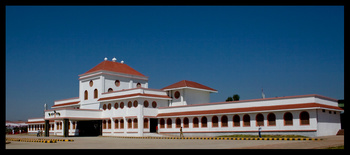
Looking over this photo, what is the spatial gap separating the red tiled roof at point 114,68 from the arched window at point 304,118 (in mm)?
26159

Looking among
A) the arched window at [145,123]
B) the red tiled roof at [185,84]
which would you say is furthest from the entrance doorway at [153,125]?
the red tiled roof at [185,84]

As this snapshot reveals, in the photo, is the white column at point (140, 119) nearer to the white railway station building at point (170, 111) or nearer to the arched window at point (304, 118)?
the white railway station building at point (170, 111)

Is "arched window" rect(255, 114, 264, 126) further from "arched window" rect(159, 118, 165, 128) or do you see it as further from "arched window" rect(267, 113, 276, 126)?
"arched window" rect(159, 118, 165, 128)

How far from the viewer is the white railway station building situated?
32656 mm

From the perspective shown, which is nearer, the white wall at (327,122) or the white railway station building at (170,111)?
the white wall at (327,122)

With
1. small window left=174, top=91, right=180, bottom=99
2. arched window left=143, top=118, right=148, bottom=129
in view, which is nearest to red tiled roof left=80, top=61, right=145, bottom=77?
small window left=174, top=91, right=180, bottom=99

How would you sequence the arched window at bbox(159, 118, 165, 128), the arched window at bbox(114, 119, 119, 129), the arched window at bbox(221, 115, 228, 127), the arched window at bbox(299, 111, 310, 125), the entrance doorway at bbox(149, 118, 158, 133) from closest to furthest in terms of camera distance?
the arched window at bbox(299, 111, 310, 125)
the arched window at bbox(221, 115, 228, 127)
the arched window at bbox(159, 118, 165, 128)
the arched window at bbox(114, 119, 119, 129)
the entrance doorway at bbox(149, 118, 158, 133)

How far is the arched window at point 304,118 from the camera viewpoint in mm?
31720

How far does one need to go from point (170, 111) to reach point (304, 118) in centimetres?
1644
